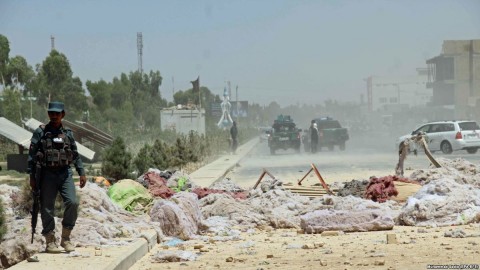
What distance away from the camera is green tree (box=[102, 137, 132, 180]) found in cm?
2384

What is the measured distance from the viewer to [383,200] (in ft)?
58.5

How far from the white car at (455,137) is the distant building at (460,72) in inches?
3271

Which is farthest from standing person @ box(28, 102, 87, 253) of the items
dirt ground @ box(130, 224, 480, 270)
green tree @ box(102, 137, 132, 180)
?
green tree @ box(102, 137, 132, 180)

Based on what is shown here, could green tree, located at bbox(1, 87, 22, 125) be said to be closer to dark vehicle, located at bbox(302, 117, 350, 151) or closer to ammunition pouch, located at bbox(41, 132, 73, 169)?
dark vehicle, located at bbox(302, 117, 350, 151)

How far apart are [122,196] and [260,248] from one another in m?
5.40

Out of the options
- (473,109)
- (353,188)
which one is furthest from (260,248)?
(473,109)

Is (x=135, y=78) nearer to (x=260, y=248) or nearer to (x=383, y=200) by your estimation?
(x=383, y=200)

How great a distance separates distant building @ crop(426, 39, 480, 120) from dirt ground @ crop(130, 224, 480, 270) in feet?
376

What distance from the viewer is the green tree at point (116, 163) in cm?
2384

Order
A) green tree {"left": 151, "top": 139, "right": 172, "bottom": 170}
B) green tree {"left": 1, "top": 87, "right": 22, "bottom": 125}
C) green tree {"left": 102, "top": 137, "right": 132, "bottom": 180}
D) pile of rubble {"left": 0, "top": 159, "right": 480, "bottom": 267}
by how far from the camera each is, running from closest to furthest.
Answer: pile of rubble {"left": 0, "top": 159, "right": 480, "bottom": 267} < green tree {"left": 102, "top": 137, "right": 132, "bottom": 180} < green tree {"left": 151, "top": 139, "right": 172, "bottom": 170} < green tree {"left": 1, "top": 87, "right": 22, "bottom": 125}

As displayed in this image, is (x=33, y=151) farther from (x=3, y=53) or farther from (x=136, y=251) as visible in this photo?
(x=3, y=53)

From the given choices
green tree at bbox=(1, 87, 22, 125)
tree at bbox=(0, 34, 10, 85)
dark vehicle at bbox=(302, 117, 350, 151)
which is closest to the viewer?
green tree at bbox=(1, 87, 22, 125)

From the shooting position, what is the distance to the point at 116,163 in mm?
23891

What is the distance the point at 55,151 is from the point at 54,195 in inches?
20.1
